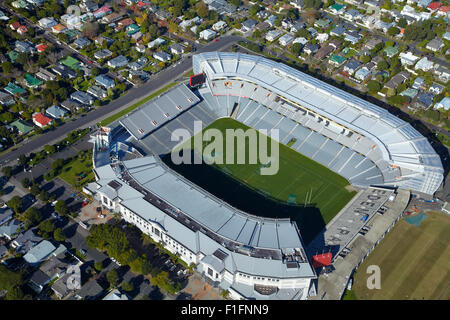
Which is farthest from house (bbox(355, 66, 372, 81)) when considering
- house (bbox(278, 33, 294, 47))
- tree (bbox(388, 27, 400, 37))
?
tree (bbox(388, 27, 400, 37))

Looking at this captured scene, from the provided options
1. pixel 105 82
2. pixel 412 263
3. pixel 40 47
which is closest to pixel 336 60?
pixel 105 82

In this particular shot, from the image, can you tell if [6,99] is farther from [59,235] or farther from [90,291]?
[90,291]

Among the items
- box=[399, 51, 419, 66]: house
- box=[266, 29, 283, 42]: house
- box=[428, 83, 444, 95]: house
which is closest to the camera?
box=[428, 83, 444, 95]: house

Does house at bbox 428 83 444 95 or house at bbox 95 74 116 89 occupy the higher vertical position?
house at bbox 428 83 444 95

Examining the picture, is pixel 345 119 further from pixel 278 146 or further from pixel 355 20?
pixel 355 20

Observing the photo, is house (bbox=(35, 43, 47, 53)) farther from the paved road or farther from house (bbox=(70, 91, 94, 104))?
the paved road
